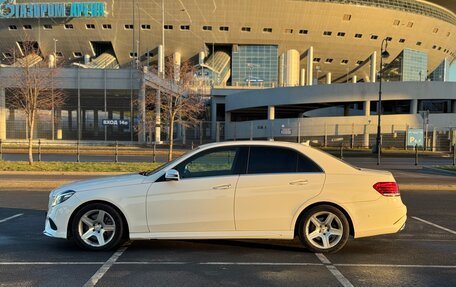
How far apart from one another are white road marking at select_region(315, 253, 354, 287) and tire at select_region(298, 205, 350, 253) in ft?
0.55

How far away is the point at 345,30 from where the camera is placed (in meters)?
85.1

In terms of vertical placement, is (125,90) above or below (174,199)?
above

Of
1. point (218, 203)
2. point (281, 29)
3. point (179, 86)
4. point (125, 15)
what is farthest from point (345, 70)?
point (218, 203)

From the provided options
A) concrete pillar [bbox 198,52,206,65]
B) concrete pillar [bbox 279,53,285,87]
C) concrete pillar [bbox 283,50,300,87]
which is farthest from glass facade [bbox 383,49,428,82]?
concrete pillar [bbox 198,52,206,65]

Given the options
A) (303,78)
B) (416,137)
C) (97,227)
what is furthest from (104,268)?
(303,78)

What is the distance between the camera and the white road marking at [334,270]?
15.8ft

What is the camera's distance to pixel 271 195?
19.4ft

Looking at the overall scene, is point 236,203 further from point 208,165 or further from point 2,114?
point 2,114

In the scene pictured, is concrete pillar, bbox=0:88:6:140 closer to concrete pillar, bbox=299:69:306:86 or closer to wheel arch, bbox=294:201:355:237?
wheel arch, bbox=294:201:355:237

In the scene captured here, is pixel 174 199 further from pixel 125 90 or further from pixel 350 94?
pixel 350 94

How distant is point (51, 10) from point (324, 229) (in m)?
81.3

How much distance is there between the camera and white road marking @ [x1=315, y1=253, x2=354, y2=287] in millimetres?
4811

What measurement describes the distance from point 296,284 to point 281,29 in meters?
81.6

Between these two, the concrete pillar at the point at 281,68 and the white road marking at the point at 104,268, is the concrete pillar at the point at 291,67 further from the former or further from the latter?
the white road marking at the point at 104,268
